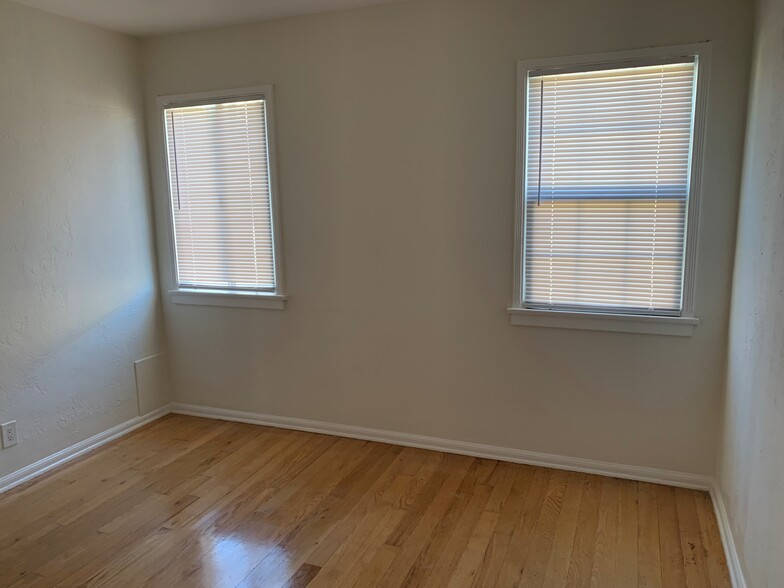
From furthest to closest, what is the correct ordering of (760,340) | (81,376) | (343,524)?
(81,376)
(343,524)
(760,340)

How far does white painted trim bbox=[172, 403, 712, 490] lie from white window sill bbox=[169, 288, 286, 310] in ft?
2.47

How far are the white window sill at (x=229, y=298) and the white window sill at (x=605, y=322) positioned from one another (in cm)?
151

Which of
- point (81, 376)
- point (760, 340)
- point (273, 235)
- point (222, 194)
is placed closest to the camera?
point (760, 340)

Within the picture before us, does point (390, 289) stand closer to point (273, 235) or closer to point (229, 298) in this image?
point (273, 235)

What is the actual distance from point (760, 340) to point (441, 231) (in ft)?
5.30

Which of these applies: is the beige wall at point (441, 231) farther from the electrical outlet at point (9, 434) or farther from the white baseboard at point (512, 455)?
the electrical outlet at point (9, 434)

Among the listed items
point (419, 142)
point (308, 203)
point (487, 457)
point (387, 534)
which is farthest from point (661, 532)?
point (308, 203)

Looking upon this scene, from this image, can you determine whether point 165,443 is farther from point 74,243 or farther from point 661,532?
point 661,532

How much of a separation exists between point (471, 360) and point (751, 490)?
1.48 m

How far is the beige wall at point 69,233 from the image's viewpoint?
296cm

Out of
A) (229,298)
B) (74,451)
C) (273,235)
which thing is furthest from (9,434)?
(273,235)

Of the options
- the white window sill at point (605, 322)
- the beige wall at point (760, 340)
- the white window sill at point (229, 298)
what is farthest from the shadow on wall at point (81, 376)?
the beige wall at point (760, 340)

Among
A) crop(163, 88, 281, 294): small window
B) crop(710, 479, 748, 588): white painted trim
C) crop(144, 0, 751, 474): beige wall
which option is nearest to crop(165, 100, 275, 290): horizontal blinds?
crop(163, 88, 281, 294): small window

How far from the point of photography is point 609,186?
2.80 m
